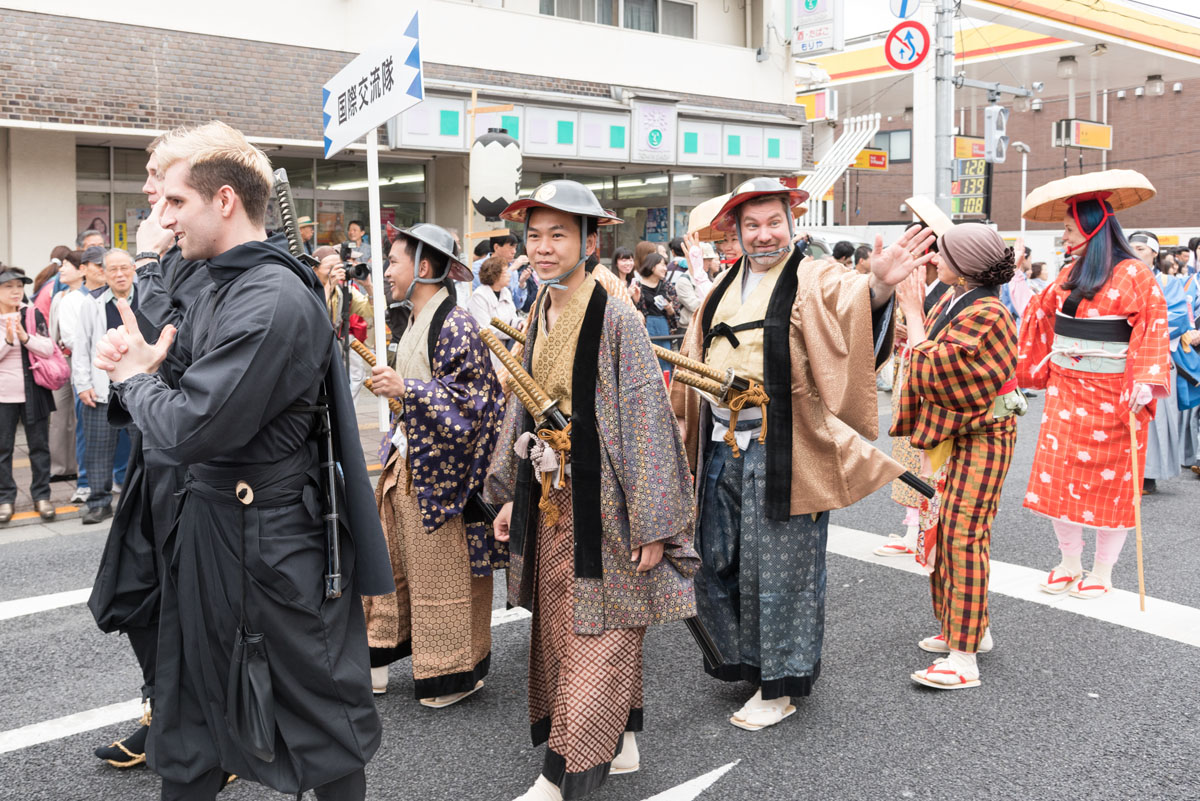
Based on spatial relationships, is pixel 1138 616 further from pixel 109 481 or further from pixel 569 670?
pixel 109 481

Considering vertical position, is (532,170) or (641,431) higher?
(532,170)

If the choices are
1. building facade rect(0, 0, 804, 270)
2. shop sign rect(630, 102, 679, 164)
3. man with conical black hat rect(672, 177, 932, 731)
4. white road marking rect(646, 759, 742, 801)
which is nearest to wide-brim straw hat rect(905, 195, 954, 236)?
man with conical black hat rect(672, 177, 932, 731)

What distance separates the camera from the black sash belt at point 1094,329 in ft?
17.2

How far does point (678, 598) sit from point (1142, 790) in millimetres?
1610

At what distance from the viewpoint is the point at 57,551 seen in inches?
247

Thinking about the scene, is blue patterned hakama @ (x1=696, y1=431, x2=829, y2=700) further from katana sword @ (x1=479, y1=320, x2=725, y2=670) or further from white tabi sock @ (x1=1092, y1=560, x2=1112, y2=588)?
white tabi sock @ (x1=1092, y1=560, x2=1112, y2=588)

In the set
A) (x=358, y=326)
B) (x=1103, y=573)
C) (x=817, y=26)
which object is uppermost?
(x=817, y=26)

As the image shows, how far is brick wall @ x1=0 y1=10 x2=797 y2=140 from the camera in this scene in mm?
10672

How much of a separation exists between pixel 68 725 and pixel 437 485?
1.64 meters

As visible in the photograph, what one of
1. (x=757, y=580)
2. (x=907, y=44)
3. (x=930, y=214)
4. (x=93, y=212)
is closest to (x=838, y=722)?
(x=757, y=580)

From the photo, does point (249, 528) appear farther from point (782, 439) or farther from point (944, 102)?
point (944, 102)

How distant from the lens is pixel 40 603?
206 inches

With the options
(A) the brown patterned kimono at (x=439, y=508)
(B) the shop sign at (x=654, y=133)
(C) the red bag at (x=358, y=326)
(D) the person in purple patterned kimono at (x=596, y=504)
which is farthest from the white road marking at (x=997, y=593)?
(B) the shop sign at (x=654, y=133)

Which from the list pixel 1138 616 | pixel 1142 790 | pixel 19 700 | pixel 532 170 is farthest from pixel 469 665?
pixel 532 170
